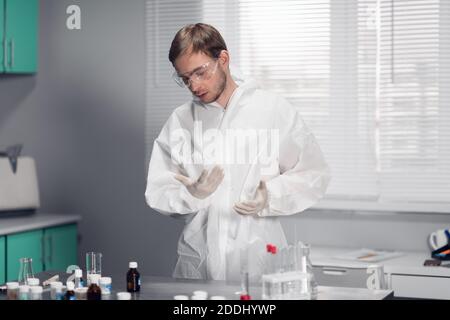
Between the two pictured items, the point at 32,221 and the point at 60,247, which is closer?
the point at 32,221

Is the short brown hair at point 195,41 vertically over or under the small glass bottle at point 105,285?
over

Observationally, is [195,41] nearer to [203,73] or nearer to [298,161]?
[203,73]

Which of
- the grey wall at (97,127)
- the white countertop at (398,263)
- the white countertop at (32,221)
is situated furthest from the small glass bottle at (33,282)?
the grey wall at (97,127)

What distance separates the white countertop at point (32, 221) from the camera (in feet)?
11.7

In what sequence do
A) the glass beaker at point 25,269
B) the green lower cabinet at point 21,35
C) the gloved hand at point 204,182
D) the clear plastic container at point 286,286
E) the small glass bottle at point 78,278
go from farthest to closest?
the green lower cabinet at point 21,35, the gloved hand at point 204,182, the glass beaker at point 25,269, the small glass bottle at point 78,278, the clear plastic container at point 286,286

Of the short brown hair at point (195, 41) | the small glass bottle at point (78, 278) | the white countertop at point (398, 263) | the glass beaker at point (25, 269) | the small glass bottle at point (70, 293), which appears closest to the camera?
the small glass bottle at point (70, 293)

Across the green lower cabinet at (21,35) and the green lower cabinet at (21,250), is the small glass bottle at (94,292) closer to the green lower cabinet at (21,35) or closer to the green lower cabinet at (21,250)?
the green lower cabinet at (21,250)

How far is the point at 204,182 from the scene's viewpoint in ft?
8.53

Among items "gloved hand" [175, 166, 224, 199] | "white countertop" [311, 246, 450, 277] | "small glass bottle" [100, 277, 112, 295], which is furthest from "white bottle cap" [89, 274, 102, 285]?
"white countertop" [311, 246, 450, 277]

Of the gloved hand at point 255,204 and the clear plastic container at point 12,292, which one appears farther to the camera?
the gloved hand at point 255,204

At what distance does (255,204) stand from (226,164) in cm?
19

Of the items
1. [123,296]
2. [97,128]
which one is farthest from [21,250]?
[123,296]

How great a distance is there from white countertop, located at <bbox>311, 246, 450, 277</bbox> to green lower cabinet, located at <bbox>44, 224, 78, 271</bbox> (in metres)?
1.23
